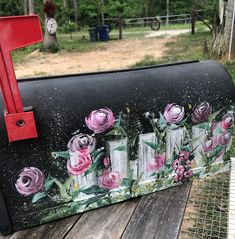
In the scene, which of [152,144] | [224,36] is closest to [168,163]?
[152,144]

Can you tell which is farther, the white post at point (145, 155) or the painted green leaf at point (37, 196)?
the white post at point (145, 155)

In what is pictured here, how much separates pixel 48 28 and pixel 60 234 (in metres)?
13.2

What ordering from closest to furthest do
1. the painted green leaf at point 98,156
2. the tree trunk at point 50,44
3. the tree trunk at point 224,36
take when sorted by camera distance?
the painted green leaf at point 98,156, the tree trunk at point 224,36, the tree trunk at point 50,44

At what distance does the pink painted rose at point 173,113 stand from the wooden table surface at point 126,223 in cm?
33

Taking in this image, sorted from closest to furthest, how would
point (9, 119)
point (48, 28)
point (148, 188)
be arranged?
point (9, 119), point (148, 188), point (48, 28)

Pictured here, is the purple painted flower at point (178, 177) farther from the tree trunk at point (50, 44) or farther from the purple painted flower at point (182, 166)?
the tree trunk at point (50, 44)

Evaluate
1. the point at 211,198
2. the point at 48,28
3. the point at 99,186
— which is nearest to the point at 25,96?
the point at 99,186

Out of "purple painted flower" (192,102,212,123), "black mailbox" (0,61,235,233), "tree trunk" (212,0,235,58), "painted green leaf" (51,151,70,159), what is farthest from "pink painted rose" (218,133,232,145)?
"tree trunk" (212,0,235,58)

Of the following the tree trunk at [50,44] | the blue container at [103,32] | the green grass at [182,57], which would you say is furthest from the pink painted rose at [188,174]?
the blue container at [103,32]

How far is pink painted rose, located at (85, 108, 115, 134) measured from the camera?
1.19 m

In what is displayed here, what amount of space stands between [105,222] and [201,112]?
59 cm

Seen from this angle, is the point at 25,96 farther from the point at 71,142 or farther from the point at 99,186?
the point at 99,186

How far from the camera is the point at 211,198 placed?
57.9 inches

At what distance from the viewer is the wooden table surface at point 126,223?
1.19 metres
